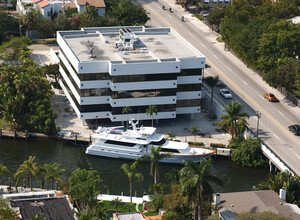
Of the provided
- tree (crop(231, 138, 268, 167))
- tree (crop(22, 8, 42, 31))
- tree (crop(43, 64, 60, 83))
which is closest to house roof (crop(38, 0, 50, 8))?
tree (crop(22, 8, 42, 31))

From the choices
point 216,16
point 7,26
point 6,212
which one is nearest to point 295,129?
point 6,212

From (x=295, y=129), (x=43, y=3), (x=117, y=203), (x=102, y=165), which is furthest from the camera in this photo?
(x=43, y=3)

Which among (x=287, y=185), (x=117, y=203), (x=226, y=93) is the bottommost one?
(x=117, y=203)

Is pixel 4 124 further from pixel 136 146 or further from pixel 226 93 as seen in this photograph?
pixel 226 93

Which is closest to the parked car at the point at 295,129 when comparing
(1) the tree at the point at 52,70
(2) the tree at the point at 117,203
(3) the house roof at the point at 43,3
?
(2) the tree at the point at 117,203

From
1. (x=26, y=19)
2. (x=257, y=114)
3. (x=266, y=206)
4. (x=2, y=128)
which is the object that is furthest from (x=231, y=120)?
(x=26, y=19)

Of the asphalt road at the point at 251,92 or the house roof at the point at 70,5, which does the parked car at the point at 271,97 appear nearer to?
the asphalt road at the point at 251,92
